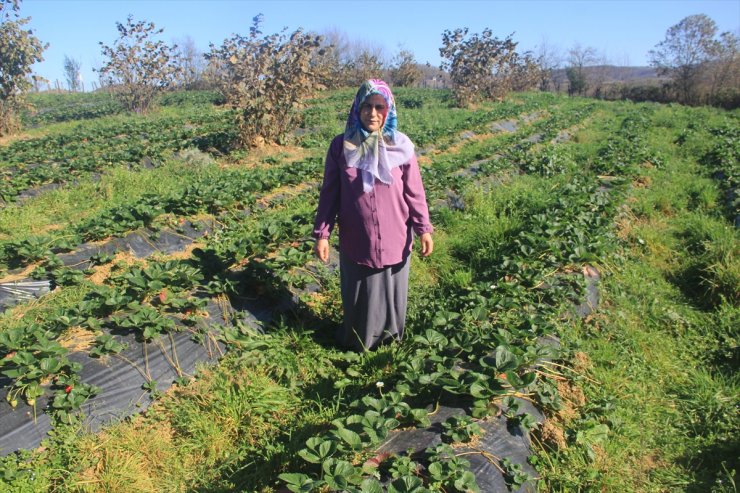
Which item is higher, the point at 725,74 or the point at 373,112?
the point at 725,74

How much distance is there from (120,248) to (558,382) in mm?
4259

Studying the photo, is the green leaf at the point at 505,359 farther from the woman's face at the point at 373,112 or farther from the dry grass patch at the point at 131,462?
the dry grass patch at the point at 131,462

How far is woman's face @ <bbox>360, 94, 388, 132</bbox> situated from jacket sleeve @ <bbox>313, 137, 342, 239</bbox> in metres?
0.26

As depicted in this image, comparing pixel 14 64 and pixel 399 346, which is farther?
pixel 14 64

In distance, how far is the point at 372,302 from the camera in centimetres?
306

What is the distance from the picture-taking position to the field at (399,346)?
2.16m

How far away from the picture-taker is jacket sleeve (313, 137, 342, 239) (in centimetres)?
295

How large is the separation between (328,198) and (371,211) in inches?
13.0

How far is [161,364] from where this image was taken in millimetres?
2889

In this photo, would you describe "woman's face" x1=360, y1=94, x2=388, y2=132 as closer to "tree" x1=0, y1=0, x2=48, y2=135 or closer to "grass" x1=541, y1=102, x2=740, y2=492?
"grass" x1=541, y1=102, x2=740, y2=492

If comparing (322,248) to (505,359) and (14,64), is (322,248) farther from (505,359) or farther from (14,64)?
(14,64)

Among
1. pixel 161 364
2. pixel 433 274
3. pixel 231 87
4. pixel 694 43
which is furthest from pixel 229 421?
pixel 694 43

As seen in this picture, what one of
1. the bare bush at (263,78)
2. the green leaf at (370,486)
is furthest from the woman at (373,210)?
the bare bush at (263,78)

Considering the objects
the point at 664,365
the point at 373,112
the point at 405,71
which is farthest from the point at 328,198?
the point at 405,71
